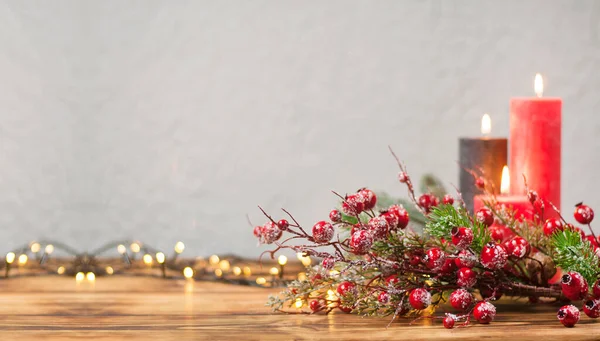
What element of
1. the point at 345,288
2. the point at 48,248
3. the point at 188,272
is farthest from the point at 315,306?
the point at 48,248

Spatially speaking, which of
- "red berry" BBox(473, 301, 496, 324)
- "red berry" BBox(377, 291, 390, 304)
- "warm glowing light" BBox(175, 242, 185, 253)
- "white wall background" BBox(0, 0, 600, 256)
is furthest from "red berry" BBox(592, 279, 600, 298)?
"warm glowing light" BBox(175, 242, 185, 253)

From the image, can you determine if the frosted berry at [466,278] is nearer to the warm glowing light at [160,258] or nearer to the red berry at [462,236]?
the red berry at [462,236]

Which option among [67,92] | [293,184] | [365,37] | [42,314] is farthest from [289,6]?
[42,314]

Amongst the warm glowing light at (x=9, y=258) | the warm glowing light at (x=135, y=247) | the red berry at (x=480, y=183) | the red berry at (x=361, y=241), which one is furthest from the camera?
the warm glowing light at (x=135, y=247)

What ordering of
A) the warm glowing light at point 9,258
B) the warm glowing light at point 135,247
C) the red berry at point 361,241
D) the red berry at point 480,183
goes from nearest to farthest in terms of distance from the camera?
the red berry at point 361,241, the red berry at point 480,183, the warm glowing light at point 9,258, the warm glowing light at point 135,247

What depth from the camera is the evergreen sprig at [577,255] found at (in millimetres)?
690

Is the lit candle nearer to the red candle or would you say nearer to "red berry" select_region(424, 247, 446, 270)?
the red candle

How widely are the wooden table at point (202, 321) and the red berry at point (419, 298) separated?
25mm

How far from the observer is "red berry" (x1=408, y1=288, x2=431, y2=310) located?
0.69m

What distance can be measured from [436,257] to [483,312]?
0.23 feet

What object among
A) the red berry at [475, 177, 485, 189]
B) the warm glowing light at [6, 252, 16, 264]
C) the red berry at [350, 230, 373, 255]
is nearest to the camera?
the red berry at [350, 230, 373, 255]

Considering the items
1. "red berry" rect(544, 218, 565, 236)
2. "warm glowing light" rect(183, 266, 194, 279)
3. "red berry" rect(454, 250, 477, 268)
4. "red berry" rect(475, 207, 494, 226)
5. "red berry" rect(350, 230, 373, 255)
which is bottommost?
"warm glowing light" rect(183, 266, 194, 279)

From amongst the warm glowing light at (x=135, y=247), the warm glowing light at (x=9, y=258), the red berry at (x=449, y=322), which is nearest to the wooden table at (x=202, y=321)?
the red berry at (x=449, y=322)

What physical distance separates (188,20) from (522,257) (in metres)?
0.74
